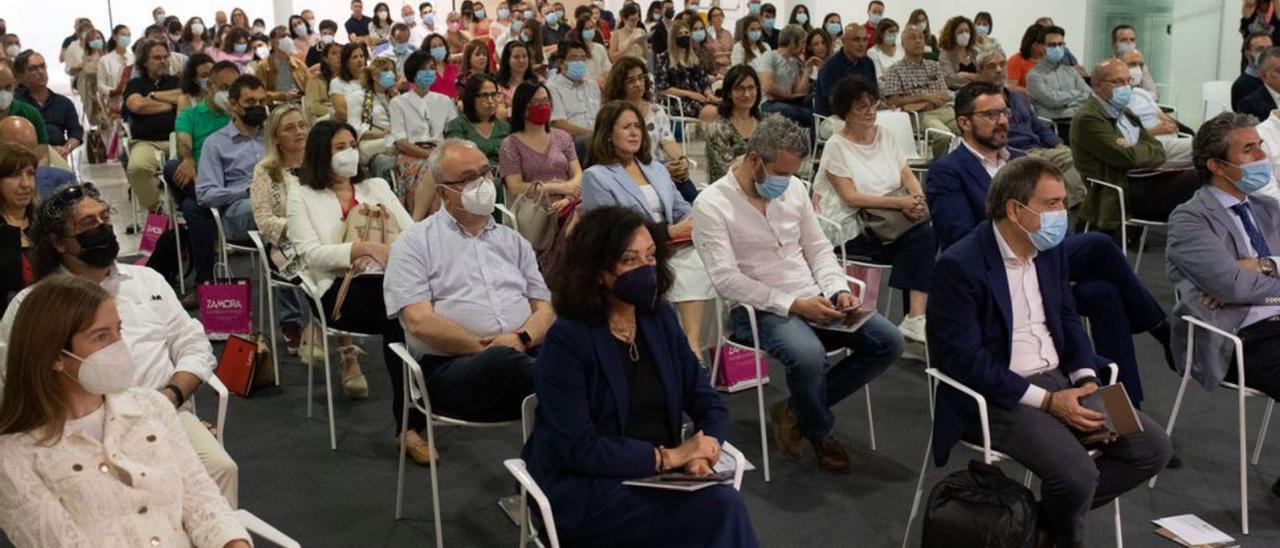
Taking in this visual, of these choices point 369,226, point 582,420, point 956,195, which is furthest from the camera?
point 956,195

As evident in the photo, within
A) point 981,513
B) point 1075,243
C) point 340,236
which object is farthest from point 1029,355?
Answer: point 340,236

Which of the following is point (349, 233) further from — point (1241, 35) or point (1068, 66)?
point (1241, 35)

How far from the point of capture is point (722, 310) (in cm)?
443

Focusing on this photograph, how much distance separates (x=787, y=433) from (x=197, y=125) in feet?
12.2

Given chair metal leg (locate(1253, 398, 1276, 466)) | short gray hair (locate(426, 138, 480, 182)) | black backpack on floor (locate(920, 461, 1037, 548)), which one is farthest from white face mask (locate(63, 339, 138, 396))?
chair metal leg (locate(1253, 398, 1276, 466))

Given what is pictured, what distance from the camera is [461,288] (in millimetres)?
3873

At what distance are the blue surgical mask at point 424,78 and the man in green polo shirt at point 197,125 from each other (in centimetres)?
106

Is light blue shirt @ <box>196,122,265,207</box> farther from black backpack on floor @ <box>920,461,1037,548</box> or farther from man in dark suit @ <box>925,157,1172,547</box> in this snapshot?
black backpack on floor @ <box>920,461,1037,548</box>

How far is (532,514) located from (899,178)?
288 cm

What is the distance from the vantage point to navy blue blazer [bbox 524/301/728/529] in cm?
285

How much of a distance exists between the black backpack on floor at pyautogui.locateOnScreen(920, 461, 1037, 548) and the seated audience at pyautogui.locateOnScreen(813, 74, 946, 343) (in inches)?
76.1

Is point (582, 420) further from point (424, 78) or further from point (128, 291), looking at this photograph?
point (424, 78)

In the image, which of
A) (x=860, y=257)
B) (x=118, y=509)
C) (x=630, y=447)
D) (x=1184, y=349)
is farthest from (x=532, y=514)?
(x=860, y=257)

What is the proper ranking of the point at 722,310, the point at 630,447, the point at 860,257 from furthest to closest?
the point at 860,257, the point at 722,310, the point at 630,447
